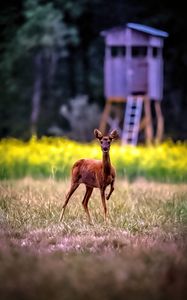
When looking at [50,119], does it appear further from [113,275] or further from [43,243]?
A: [113,275]

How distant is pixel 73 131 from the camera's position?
27.2 meters

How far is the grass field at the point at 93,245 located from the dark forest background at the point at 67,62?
13.3 meters

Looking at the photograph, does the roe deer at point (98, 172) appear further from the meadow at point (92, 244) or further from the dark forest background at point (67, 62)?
the dark forest background at point (67, 62)

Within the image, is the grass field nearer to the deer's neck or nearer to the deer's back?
the deer's back

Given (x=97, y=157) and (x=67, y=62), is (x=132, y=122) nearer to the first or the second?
(x=67, y=62)

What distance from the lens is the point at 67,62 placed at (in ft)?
101

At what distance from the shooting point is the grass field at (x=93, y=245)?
204 inches

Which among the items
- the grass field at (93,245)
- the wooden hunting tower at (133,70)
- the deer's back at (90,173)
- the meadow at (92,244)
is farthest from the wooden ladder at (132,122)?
the deer's back at (90,173)

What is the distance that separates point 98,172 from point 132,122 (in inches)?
699

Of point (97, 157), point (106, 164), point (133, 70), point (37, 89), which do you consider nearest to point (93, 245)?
point (106, 164)

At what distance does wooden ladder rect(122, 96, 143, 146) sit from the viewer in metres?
23.2

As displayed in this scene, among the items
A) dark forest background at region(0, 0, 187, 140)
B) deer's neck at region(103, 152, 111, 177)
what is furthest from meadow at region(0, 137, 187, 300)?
dark forest background at region(0, 0, 187, 140)

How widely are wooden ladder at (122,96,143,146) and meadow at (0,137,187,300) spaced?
872cm

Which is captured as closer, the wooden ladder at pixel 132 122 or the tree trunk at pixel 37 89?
the wooden ladder at pixel 132 122
